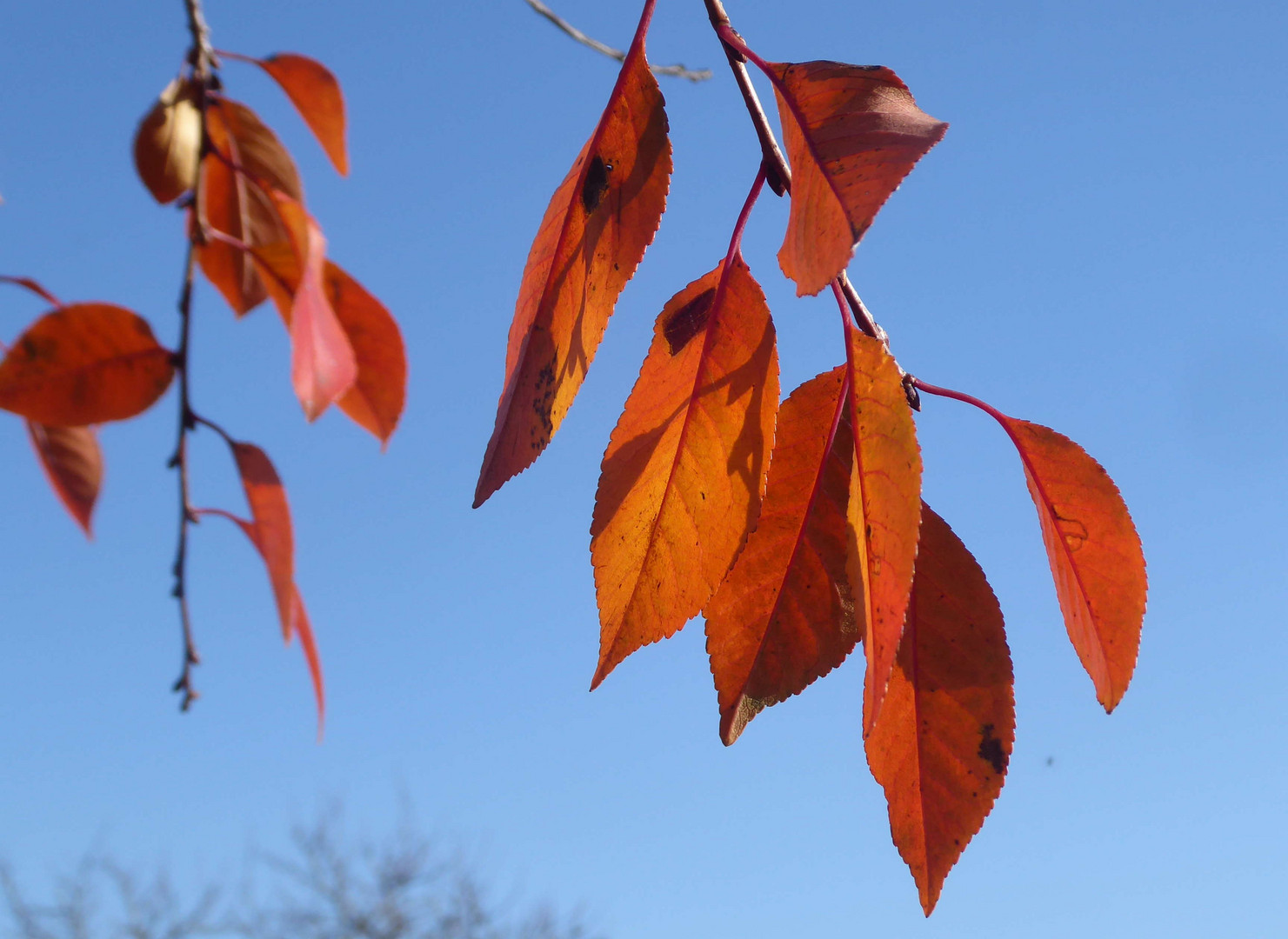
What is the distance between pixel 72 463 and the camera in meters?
0.41

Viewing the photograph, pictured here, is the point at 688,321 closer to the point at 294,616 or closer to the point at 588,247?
the point at 588,247

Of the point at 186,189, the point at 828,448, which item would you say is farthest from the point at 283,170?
the point at 828,448

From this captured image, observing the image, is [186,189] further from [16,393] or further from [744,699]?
[744,699]

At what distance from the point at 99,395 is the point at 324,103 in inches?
5.3

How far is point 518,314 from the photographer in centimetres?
42

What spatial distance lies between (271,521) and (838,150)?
0.22m

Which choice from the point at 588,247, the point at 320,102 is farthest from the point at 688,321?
the point at 320,102

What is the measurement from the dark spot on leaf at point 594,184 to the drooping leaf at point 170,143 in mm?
145

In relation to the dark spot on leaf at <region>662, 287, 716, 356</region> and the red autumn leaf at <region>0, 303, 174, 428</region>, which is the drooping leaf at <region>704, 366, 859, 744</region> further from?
the red autumn leaf at <region>0, 303, 174, 428</region>

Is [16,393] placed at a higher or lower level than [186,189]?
lower

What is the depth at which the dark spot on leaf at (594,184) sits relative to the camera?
16.6 inches

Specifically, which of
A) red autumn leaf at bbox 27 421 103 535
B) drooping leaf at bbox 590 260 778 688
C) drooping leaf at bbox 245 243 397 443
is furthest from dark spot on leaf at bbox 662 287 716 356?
red autumn leaf at bbox 27 421 103 535

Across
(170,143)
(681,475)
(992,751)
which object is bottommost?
(992,751)

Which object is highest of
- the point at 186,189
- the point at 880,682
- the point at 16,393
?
the point at 186,189
